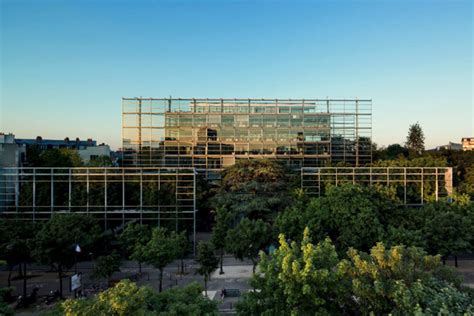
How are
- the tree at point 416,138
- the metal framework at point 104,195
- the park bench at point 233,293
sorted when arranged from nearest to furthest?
the park bench at point 233,293 < the metal framework at point 104,195 < the tree at point 416,138

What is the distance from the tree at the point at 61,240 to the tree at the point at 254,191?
1387cm

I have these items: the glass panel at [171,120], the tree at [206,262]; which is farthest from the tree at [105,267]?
the glass panel at [171,120]

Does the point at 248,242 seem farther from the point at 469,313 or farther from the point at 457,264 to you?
the point at 457,264

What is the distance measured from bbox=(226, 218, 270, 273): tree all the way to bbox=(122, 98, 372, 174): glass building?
2600cm

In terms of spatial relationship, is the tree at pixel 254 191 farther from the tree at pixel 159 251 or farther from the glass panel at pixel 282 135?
the glass panel at pixel 282 135

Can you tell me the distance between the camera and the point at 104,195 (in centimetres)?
3400

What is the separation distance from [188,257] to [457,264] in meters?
25.2

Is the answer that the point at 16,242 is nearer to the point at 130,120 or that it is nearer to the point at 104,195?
the point at 104,195

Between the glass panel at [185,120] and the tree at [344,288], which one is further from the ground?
the glass panel at [185,120]

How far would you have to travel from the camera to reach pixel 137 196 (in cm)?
3456

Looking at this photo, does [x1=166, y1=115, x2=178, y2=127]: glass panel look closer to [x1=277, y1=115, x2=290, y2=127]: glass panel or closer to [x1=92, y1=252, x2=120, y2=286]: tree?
[x1=277, y1=115, x2=290, y2=127]: glass panel

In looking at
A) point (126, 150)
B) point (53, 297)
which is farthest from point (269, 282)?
point (126, 150)

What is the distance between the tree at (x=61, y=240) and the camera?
80.2 feet

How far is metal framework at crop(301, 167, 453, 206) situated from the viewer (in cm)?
3722
